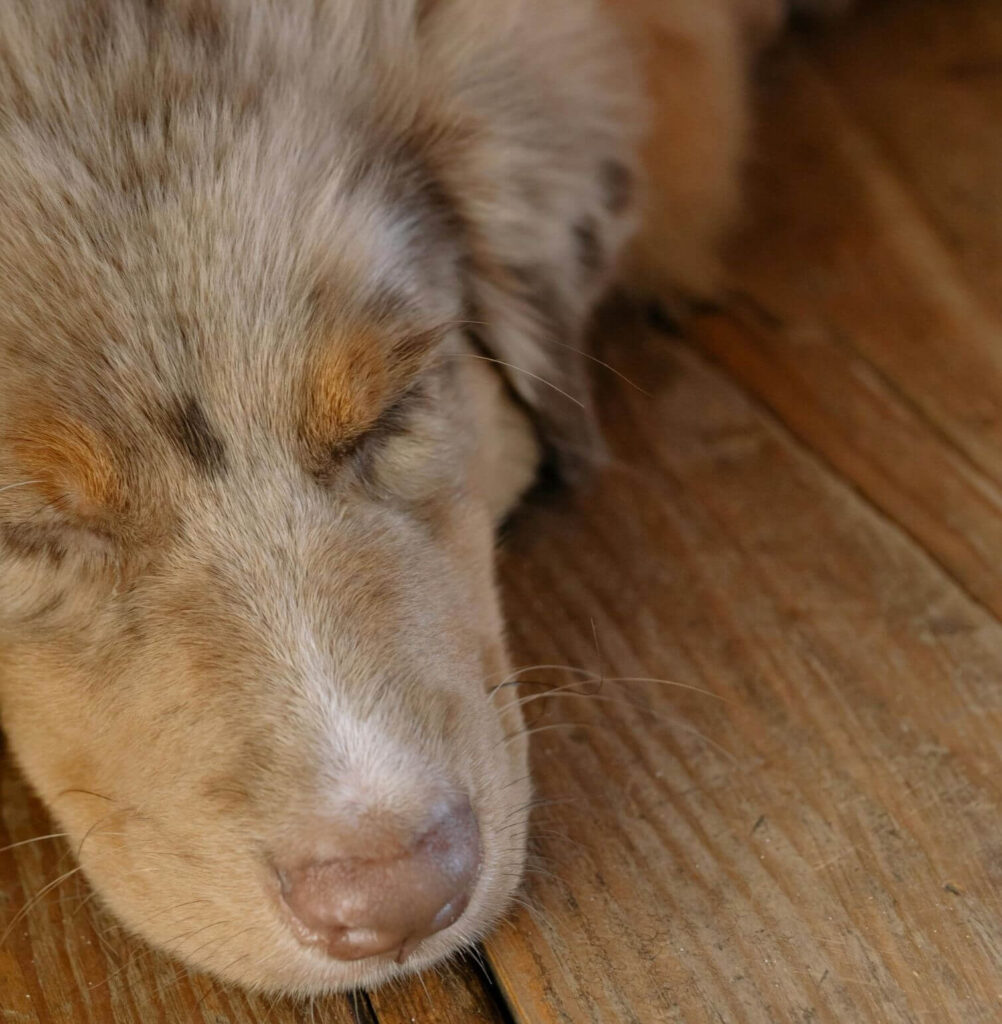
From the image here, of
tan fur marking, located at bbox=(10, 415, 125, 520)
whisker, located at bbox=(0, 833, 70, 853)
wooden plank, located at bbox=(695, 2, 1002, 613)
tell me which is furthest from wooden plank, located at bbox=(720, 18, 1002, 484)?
whisker, located at bbox=(0, 833, 70, 853)

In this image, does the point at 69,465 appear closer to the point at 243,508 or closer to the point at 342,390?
the point at 243,508

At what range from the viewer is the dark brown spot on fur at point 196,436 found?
3.82 ft

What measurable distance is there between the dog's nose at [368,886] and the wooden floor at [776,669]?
0.14 metres

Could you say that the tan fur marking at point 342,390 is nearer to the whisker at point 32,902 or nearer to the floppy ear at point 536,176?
the floppy ear at point 536,176

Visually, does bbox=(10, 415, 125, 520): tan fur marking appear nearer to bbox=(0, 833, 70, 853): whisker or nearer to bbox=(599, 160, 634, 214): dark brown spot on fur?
bbox=(0, 833, 70, 853): whisker

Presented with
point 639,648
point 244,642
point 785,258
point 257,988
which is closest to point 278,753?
point 244,642

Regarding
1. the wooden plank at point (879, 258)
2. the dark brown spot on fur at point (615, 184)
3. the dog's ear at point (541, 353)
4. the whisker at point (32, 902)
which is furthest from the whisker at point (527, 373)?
the whisker at point (32, 902)

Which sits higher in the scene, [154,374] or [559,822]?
[154,374]

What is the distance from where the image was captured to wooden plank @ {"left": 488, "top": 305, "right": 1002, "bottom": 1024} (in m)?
1.12

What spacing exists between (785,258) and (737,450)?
47cm

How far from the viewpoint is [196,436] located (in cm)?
117

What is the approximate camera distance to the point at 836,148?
215 centimetres

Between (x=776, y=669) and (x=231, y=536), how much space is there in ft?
2.10

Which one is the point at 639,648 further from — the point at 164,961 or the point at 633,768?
the point at 164,961
